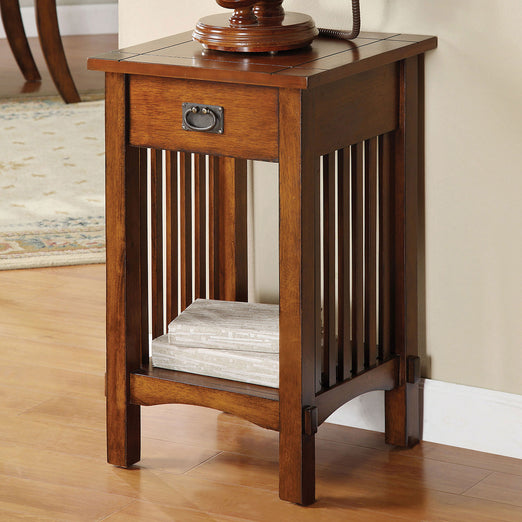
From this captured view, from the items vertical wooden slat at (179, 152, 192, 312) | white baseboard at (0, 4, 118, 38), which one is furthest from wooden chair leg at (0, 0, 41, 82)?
vertical wooden slat at (179, 152, 192, 312)

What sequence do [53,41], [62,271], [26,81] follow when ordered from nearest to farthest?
1. [62,271]
2. [53,41]
3. [26,81]

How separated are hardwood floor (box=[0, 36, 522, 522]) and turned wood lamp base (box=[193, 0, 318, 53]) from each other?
0.81 m

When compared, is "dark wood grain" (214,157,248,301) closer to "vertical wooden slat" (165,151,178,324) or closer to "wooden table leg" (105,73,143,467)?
"vertical wooden slat" (165,151,178,324)

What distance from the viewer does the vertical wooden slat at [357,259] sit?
78.5 inches

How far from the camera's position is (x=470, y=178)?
6.82ft

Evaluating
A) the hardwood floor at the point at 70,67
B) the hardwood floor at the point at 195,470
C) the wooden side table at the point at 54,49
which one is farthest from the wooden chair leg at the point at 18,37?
the hardwood floor at the point at 195,470

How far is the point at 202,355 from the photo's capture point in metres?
2.01

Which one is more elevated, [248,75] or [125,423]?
[248,75]

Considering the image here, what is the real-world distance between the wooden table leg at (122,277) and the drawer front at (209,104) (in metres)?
0.04

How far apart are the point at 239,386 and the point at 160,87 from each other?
56 cm

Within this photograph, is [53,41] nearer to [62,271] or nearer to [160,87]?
[62,271]

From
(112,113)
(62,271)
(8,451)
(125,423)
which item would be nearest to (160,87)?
(112,113)

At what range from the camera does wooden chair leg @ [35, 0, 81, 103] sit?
5406mm

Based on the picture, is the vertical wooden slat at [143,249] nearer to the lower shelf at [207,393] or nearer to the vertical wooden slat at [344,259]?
the lower shelf at [207,393]
